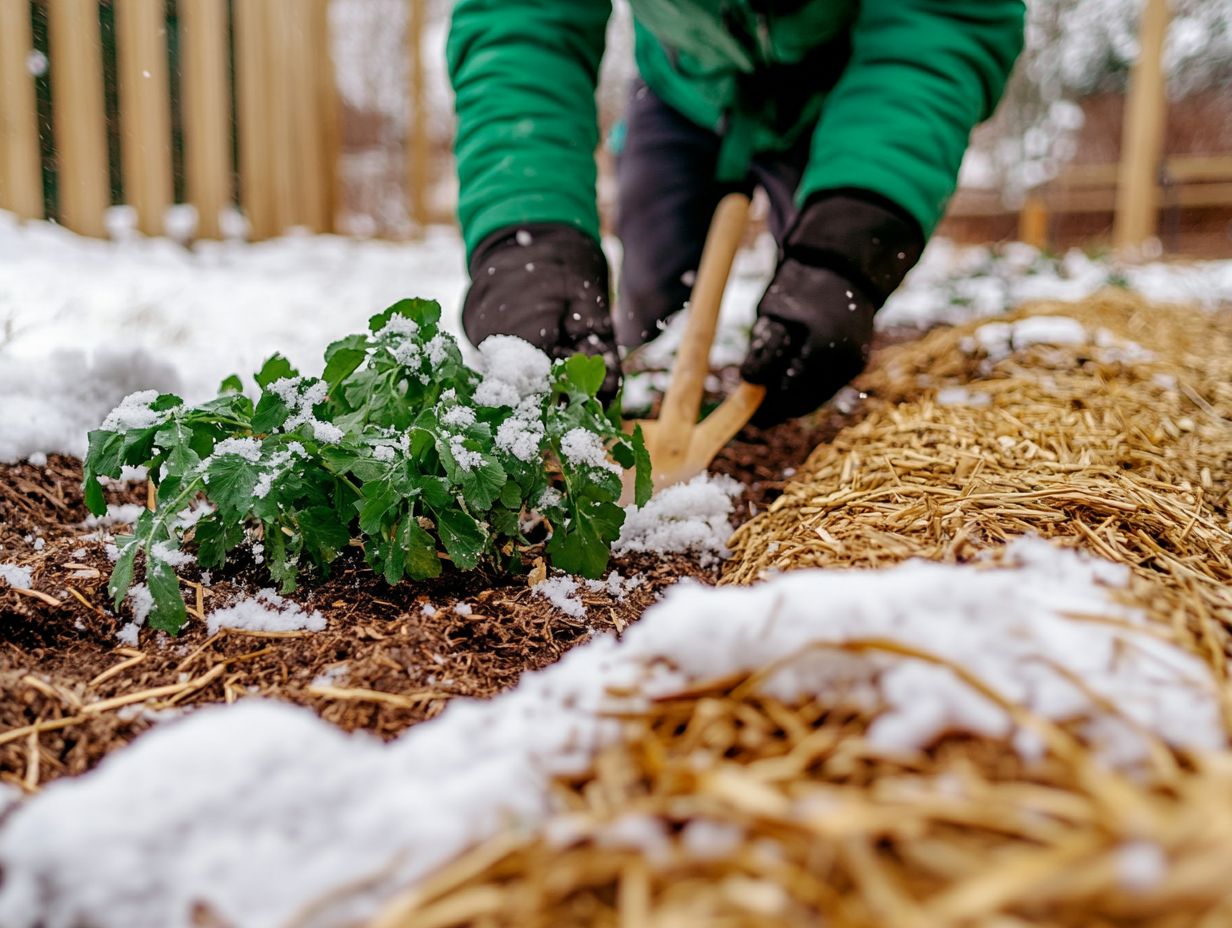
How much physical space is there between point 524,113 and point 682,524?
1077 mm

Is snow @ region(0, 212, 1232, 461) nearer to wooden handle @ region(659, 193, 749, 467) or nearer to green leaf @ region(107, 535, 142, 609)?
wooden handle @ region(659, 193, 749, 467)

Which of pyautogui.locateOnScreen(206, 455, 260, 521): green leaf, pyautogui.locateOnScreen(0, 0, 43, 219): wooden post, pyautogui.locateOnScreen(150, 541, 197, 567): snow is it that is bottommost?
pyautogui.locateOnScreen(150, 541, 197, 567): snow

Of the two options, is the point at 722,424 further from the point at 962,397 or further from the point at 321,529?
the point at 321,529

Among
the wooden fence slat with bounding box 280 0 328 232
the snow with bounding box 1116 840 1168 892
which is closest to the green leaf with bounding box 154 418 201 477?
the snow with bounding box 1116 840 1168 892

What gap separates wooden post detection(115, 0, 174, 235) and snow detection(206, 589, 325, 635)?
11.4 feet

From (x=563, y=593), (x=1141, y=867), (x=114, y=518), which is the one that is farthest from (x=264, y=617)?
(x=1141, y=867)

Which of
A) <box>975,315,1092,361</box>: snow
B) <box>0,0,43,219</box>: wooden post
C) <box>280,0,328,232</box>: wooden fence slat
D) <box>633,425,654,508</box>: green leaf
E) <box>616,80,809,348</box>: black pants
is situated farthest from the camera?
<box>280,0,328,232</box>: wooden fence slat

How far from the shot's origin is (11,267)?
108 inches

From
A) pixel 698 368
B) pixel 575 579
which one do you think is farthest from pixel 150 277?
pixel 575 579

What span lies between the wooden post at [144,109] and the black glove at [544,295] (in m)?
2.79

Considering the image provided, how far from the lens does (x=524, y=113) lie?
6.27 ft

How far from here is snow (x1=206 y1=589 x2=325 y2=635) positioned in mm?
1046

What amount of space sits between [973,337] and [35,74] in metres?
3.68

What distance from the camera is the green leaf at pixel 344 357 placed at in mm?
1118
